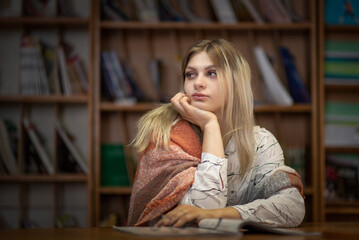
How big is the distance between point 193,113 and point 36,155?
1805 millimetres

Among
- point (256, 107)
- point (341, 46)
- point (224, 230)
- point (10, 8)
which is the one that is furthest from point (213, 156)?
point (10, 8)

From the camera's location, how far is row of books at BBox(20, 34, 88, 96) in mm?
3211

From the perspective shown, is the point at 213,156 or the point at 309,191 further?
the point at 309,191

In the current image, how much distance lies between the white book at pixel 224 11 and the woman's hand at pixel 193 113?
62.9 inches

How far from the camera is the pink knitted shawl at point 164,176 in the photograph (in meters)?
1.45

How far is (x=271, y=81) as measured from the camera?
3.20 meters

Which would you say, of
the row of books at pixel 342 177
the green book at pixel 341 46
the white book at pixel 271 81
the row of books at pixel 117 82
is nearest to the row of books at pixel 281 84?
the white book at pixel 271 81

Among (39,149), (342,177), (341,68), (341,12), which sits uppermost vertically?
(341,12)

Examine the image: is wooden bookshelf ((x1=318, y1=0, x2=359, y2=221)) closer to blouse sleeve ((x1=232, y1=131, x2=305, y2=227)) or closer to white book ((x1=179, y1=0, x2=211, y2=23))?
white book ((x1=179, y1=0, x2=211, y2=23))

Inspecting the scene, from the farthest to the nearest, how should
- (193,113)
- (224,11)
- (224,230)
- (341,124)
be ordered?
(341,124) < (224,11) < (193,113) < (224,230)

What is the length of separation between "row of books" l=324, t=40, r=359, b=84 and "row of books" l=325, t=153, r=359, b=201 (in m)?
0.53

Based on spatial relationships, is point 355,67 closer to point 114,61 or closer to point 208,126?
point 114,61

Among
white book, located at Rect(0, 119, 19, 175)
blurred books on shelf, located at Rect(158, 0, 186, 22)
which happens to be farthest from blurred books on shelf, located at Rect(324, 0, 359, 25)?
white book, located at Rect(0, 119, 19, 175)

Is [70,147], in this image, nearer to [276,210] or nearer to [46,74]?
[46,74]
